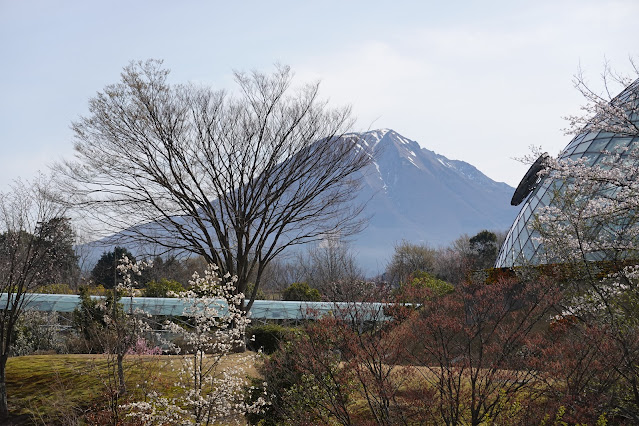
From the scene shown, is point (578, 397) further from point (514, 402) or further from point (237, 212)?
point (237, 212)

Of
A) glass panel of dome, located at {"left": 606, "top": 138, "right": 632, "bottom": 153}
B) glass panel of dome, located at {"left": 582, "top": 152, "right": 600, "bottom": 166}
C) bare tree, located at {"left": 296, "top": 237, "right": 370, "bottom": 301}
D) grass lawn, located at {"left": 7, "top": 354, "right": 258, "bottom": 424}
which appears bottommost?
grass lawn, located at {"left": 7, "top": 354, "right": 258, "bottom": 424}

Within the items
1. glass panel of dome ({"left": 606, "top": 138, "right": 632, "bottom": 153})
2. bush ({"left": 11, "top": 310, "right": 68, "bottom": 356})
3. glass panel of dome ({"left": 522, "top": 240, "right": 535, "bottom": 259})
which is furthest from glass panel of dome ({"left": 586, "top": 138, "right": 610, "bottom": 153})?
bush ({"left": 11, "top": 310, "right": 68, "bottom": 356})

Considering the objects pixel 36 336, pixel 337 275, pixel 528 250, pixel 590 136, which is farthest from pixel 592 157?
pixel 36 336

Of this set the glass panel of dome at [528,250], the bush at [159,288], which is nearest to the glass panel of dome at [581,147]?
the glass panel of dome at [528,250]

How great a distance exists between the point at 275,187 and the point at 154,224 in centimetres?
380

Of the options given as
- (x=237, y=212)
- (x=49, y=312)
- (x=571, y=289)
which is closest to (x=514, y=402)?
(x=571, y=289)

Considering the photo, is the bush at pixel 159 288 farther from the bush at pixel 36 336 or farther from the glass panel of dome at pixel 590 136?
the glass panel of dome at pixel 590 136

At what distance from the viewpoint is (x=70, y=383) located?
1138 cm

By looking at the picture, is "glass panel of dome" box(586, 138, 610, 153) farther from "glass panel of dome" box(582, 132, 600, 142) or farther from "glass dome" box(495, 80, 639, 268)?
"glass panel of dome" box(582, 132, 600, 142)

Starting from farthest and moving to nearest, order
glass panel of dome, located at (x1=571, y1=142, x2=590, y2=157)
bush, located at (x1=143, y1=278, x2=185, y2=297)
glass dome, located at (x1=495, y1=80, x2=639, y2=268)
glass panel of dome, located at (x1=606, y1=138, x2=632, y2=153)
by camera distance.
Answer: bush, located at (x1=143, y1=278, x2=185, y2=297) < glass panel of dome, located at (x1=571, y1=142, x2=590, y2=157) < glass dome, located at (x1=495, y1=80, x2=639, y2=268) < glass panel of dome, located at (x1=606, y1=138, x2=632, y2=153)

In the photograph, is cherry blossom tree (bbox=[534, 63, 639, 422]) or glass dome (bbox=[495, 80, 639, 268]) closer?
cherry blossom tree (bbox=[534, 63, 639, 422])

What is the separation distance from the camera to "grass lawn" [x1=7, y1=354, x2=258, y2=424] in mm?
10094

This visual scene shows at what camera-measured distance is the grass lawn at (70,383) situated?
33.1 feet

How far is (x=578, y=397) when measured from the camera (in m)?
6.16
